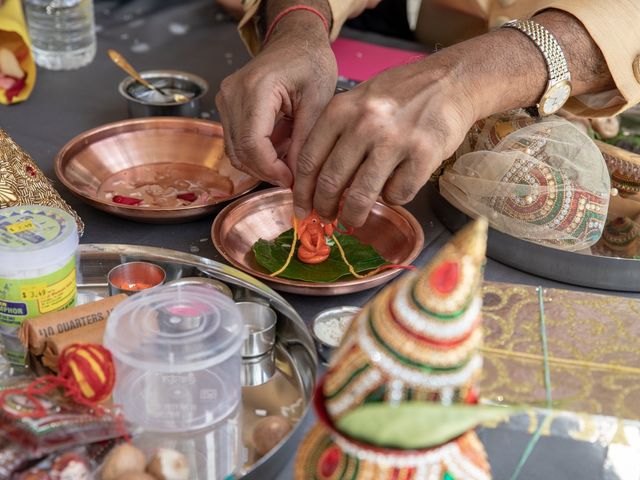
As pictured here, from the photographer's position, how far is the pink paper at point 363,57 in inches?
63.7

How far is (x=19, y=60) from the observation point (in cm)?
151

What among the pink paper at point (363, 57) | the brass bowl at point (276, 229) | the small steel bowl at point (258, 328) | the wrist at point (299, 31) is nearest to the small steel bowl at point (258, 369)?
the small steel bowl at point (258, 328)

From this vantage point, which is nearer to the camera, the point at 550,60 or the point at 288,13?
the point at 550,60

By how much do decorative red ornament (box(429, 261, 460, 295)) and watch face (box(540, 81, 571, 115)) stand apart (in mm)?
651

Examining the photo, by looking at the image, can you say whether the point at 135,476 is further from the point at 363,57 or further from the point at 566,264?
the point at 363,57

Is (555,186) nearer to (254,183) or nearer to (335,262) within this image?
(335,262)

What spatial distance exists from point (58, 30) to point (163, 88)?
0.30 metres

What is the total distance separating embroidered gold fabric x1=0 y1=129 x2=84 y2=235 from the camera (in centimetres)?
102

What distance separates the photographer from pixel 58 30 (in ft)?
5.44

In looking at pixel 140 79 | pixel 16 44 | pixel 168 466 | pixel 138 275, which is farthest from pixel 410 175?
pixel 16 44

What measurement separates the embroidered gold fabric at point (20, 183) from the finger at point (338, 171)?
367 mm

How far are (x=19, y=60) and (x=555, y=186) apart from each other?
1.04m

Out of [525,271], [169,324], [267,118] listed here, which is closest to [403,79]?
A: [267,118]

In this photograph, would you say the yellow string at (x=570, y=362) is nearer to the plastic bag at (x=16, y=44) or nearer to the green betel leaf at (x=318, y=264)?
the green betel leaf at (x=318, y=264)
